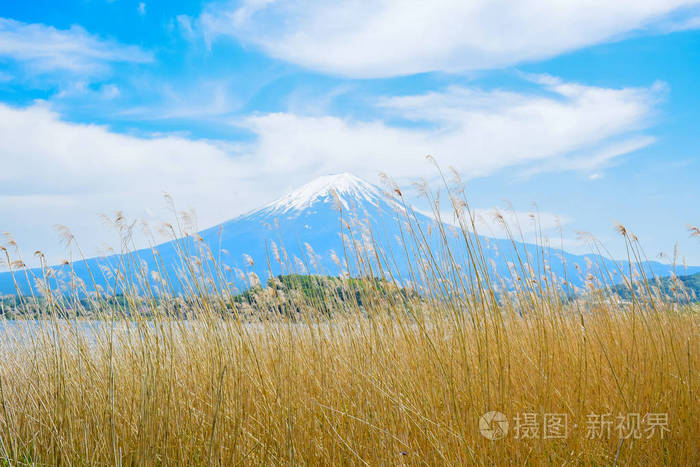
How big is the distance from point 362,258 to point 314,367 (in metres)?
0.77

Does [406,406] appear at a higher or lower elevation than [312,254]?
lower

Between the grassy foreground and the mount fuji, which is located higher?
the mount fuji

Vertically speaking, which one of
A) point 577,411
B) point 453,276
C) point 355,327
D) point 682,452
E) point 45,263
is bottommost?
point 682,452

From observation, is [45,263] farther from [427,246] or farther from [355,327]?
[427,246]

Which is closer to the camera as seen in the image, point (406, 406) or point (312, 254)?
point (406, 406)

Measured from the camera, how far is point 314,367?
8.89ft

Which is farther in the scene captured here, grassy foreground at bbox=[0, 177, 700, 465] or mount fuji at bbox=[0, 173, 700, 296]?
mount fuji at bbox=[0, 173, 700, 296]

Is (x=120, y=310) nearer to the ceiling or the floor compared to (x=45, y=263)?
nearer to the floor

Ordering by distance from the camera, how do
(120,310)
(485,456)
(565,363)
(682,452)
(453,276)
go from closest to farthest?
(485,456), (682,452), (453,276), (565,363), (120,310)

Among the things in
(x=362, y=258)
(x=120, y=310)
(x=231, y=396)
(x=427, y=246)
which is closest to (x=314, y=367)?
(x=231, y=396)

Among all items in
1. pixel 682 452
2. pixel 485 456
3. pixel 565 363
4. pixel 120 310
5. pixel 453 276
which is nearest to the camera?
pixel 485 456

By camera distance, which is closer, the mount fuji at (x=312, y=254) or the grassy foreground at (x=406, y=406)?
the grassy foreground at (x=406, y=406)

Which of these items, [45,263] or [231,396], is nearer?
[231,396]

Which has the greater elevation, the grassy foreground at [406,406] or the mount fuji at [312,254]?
the mount fuji at [312,254]
